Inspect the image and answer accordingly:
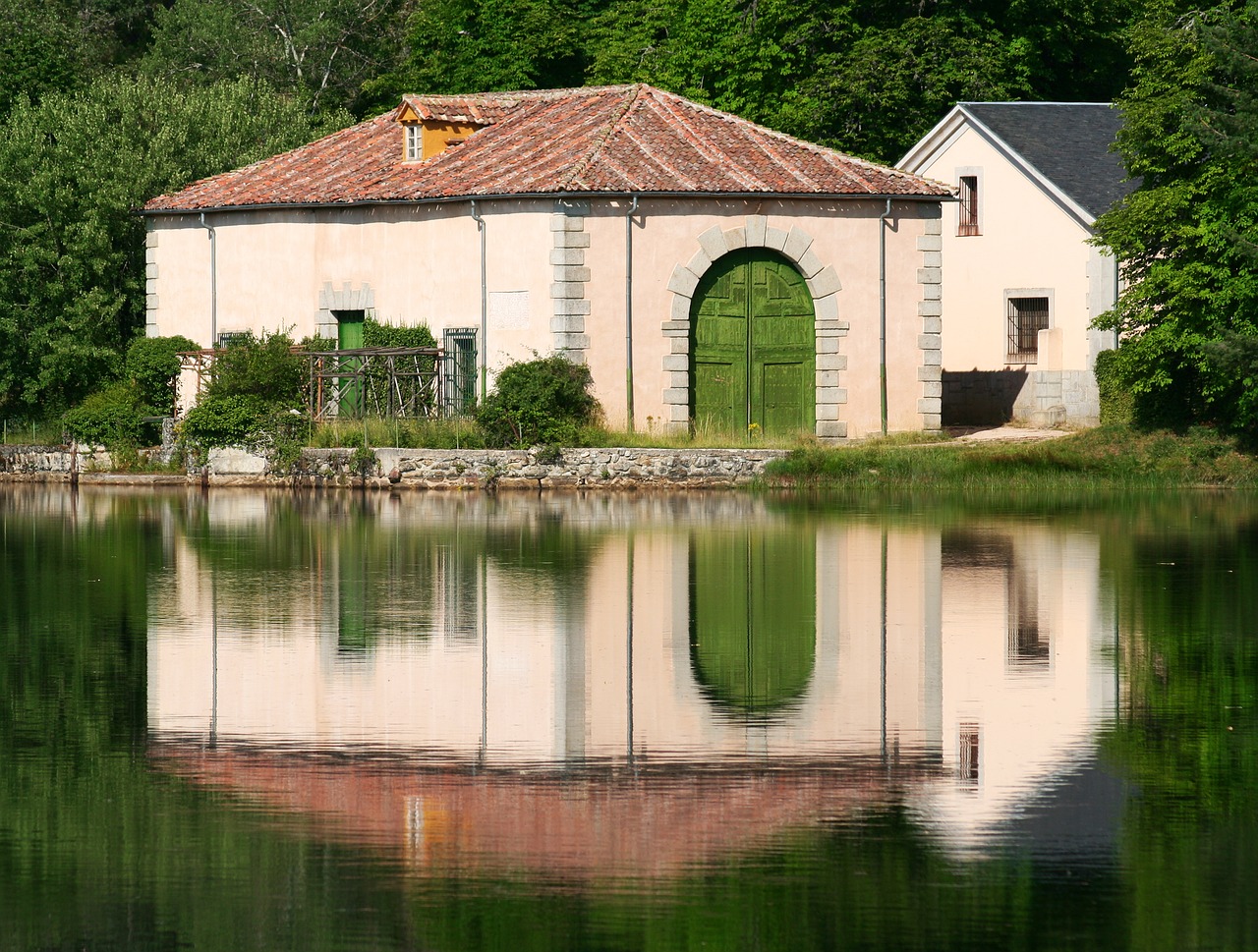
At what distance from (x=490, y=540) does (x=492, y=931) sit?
49.4 ft

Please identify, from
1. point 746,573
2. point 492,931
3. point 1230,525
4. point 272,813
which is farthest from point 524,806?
point 1230,525

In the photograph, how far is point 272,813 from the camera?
8.68m

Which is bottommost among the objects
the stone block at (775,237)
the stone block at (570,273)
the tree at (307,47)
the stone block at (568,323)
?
the stone block at (568,323)

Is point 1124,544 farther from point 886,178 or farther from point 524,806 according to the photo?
point 886,178

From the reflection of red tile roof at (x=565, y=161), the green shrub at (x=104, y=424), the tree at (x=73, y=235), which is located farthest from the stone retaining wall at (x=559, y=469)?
the tree at (x=73, y=235)

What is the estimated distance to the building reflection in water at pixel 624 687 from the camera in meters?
8.73

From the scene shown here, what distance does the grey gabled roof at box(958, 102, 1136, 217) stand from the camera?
44.1 meters

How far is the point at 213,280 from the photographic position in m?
39.8

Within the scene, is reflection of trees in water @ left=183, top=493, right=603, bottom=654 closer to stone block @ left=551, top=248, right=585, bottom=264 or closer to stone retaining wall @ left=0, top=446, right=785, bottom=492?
stone retaining wall @ left=0, top=446, right=785, bottom=492

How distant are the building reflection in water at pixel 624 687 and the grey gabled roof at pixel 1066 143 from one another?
2454 cm

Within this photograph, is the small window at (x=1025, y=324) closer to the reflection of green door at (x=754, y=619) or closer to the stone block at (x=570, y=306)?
the stone block at (x=570, y=306)

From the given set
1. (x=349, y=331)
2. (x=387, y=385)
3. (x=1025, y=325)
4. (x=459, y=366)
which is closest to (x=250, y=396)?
(x=387, y=385)

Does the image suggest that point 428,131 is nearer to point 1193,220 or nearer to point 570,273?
point 570,273

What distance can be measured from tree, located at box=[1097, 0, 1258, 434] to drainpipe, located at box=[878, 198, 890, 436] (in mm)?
3880
